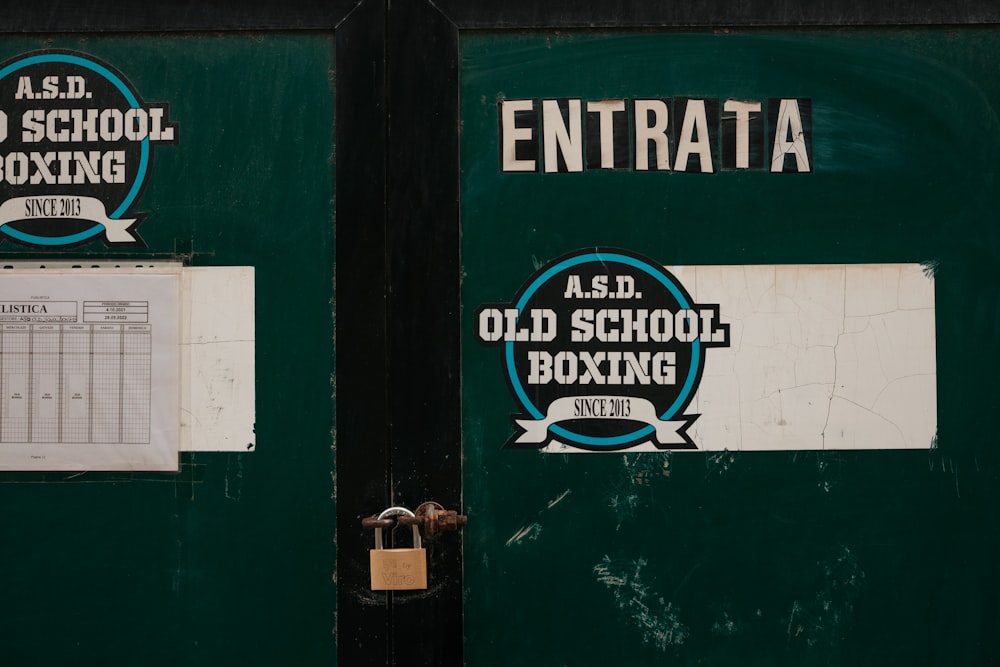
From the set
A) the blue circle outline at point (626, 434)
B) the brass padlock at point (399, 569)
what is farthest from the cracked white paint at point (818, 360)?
the brass padlock at point (399, 569)

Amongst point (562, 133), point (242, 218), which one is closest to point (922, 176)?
point (562, 133)

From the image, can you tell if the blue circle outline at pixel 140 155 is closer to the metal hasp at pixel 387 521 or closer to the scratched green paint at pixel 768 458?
the scratched green paint at pixel 768 458

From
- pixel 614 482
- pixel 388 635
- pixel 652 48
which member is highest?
pixel 652 48

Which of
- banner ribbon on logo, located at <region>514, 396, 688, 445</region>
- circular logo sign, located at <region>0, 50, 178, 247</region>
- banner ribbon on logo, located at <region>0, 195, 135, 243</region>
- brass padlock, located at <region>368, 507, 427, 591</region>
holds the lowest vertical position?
brass padlock, located at <region>368, 507, 427, 591</region>

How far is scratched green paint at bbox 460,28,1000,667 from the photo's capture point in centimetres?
176

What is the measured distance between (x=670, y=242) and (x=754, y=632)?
3.00ft

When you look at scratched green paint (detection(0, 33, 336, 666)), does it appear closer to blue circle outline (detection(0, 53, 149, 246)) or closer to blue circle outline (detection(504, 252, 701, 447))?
blue circle outline (detection(0, 53, 149, 246))

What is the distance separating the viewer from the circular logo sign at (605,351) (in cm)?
176

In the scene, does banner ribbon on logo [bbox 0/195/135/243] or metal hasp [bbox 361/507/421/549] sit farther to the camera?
banner ribbon on logo [bbox 0/195/135/243]

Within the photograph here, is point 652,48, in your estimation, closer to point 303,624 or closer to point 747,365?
point 747,365

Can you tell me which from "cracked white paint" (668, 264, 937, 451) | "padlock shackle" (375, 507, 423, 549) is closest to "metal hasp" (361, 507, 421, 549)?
"padlock shackle" (375, 507, 423, 549)

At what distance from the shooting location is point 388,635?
5.81ft

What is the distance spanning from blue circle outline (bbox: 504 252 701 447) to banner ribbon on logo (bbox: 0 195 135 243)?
36.5 inches

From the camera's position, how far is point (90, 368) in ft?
5.81
